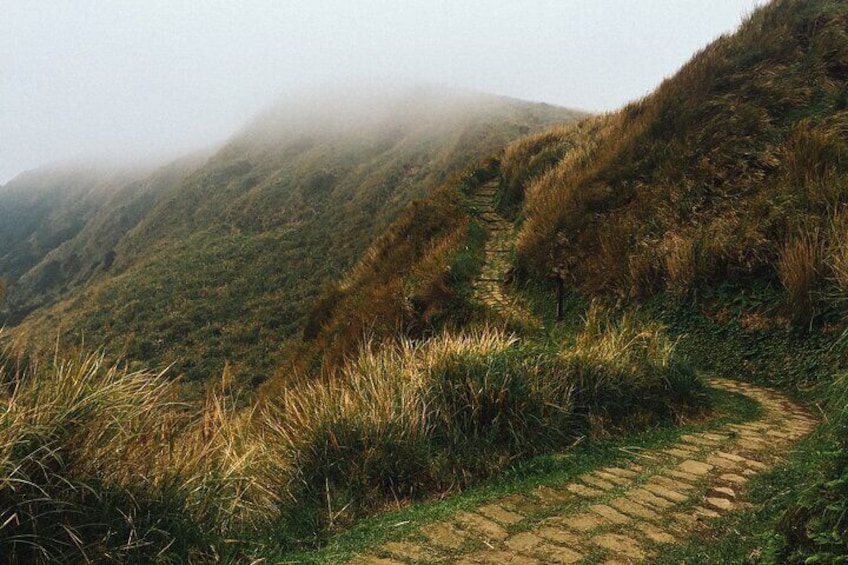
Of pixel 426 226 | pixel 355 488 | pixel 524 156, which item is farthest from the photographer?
pixel 524 156

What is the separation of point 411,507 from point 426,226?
1228cm

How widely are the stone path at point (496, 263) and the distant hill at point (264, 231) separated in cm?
1059

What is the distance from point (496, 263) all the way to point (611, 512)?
30.5 feet

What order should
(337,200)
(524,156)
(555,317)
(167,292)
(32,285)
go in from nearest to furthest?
(555,317) < (524,156) < (167,292) < (337,200) < (32,285)

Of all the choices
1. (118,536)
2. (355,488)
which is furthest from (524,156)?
(118,536)

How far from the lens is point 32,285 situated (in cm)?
7412

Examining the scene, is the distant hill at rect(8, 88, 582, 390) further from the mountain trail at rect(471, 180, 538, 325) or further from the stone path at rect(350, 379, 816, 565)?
the stone path at rect(350, 379, 816, 565)

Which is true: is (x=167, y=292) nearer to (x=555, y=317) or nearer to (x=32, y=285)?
(x=555, y=317)

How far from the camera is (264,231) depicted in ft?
156

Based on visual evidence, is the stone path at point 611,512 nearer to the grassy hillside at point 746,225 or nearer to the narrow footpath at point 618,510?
the narrow footpath at point 618,510

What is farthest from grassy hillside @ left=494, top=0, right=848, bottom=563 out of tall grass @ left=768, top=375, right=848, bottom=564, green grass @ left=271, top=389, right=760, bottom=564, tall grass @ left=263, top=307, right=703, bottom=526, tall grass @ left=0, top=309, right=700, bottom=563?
tall grass @ left=0, top=309, right=700, bottom=563

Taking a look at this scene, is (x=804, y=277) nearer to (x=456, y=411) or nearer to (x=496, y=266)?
(x=456, y=411)

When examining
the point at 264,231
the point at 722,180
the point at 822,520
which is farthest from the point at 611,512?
the point at 264,231

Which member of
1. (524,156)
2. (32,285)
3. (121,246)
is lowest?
(32,285)
